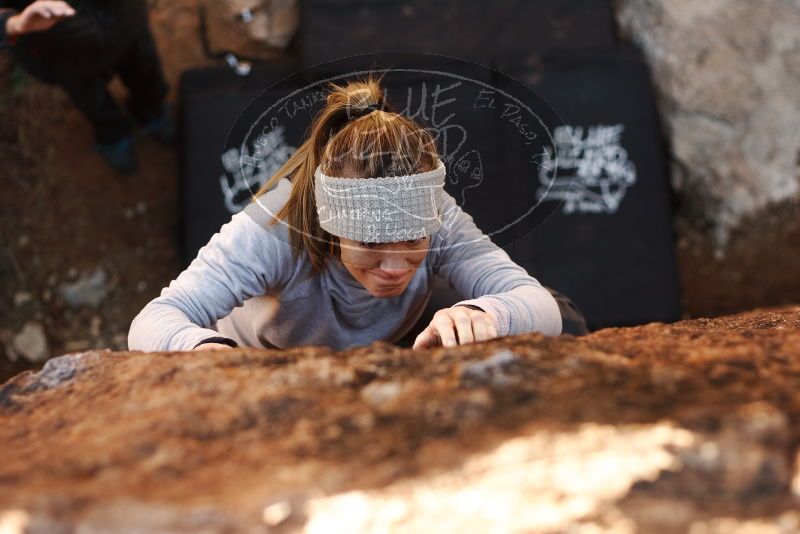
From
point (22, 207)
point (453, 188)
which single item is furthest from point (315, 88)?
point (22, 207)

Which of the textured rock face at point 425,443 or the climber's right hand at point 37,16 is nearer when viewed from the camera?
the textured rock face at point 425,443

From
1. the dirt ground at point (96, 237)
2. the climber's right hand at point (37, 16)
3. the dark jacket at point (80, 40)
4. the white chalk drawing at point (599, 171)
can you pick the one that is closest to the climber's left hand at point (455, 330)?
the climber's right hand at point (37, 16)

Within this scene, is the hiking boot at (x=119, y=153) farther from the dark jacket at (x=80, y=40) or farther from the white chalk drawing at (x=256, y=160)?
the white chalk drawing at (x=256, y=160)

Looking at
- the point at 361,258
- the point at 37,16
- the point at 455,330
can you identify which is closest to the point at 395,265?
the point at 361,258

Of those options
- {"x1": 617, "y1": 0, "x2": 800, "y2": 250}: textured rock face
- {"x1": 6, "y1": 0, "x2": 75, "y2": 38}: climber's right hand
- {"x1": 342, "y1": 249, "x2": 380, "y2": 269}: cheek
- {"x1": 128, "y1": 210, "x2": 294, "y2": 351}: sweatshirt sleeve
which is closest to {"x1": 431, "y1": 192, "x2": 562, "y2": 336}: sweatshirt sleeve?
{"x1": 342, "y1": 249, "x2": 380, "y2": 269}: cheek

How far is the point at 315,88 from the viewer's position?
113 cm

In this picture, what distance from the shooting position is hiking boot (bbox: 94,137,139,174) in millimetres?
2768

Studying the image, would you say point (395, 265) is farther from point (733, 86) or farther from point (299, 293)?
point (733, 86)

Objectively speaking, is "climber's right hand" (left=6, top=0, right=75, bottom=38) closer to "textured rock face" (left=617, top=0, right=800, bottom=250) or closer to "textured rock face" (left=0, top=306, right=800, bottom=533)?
"textured rock face" (left=0, top=306, right=800, bottom=533)

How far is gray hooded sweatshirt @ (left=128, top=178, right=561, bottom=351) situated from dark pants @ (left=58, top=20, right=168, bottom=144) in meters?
1.31

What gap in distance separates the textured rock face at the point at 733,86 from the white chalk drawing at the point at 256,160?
6.21 feet

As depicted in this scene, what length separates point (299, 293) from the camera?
1.41 m

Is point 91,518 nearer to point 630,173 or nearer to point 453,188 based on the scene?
point 453,188

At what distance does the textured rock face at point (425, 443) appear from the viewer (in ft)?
2.17
